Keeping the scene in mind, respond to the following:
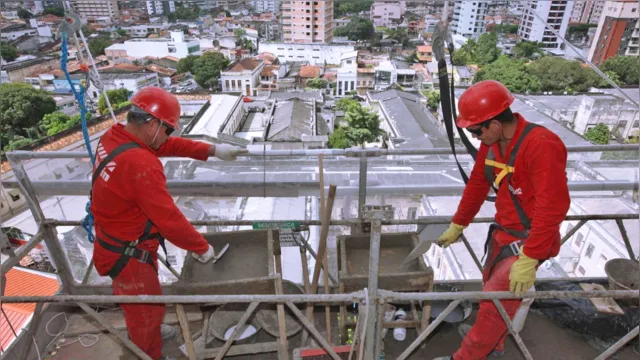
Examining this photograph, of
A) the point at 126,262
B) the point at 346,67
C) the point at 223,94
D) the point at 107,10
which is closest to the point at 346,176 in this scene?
the point at 126,262

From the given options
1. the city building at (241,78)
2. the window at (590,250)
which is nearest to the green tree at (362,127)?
the city building at (241,78)

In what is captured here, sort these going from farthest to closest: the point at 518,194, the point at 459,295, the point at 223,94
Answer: the point at 223,94 → the point at 518,194 → the point at 459,295

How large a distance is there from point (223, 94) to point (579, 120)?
26595 mm

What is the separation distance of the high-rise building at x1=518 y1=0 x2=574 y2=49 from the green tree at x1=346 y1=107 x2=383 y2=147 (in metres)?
33.4

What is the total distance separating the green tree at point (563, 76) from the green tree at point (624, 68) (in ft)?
4.88

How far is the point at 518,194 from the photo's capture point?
2.58m

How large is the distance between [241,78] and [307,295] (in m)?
41.3

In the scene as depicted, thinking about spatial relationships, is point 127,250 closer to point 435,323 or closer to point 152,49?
point 435,323

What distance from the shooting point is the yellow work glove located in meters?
2.41

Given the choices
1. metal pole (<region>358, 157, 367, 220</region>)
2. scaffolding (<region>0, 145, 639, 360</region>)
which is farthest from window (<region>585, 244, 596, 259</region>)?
metal pole (<region>358, 157, 367, 220</region>)

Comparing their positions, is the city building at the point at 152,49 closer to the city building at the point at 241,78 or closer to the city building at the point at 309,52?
the city building at the point at 309,52

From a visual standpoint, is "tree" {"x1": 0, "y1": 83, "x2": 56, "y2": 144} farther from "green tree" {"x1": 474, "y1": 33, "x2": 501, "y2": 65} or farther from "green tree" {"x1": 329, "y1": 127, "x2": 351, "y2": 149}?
"green tree" {"x1": 474, "y1": 33, "x2": 501, "y2": 65}

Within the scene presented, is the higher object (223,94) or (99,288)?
(99,288)

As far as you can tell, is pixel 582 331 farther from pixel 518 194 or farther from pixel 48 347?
pixel 48 347
